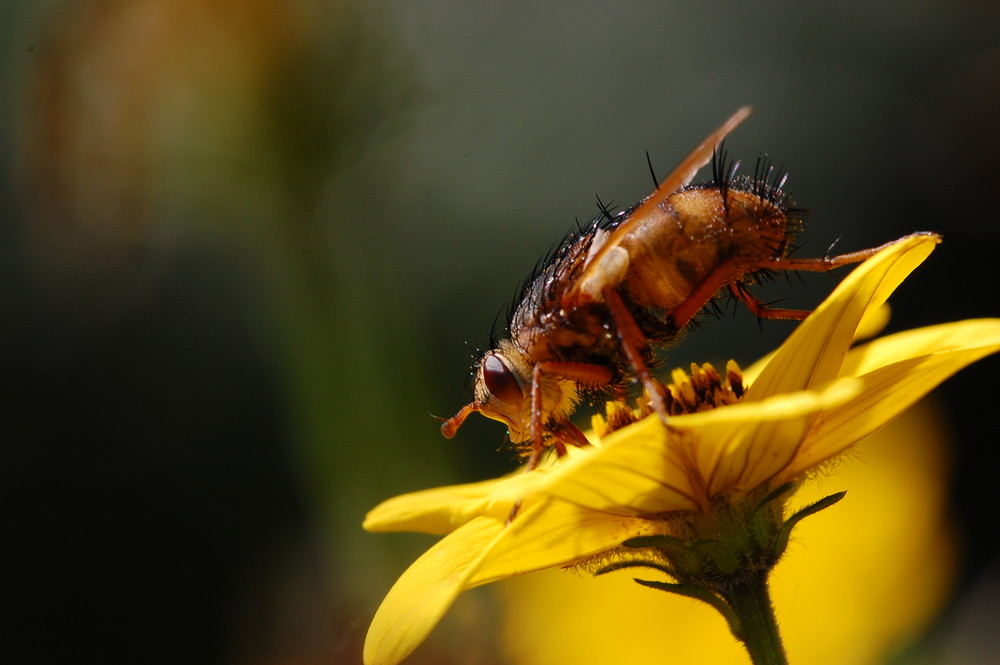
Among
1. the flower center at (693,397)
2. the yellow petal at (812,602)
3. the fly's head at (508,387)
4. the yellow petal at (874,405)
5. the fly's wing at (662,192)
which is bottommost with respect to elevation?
the yellow petal at (812,602)

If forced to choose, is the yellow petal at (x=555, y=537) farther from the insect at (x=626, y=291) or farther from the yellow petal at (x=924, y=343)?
the yellow petal at (x=924, y=343)

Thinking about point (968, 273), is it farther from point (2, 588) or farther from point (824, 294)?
point (2, 588)

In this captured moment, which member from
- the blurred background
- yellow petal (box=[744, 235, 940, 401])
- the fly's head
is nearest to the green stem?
yellow petal (box=[744, 235, 940, 401])

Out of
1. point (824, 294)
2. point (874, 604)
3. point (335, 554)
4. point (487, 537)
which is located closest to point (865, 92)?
point (824, 294)

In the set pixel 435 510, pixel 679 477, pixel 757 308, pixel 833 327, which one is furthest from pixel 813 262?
pixel 435 510

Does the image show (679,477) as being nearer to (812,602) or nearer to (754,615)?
(754,615)

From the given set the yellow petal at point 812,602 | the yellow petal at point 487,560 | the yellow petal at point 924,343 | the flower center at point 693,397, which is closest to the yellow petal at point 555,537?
the yellow petal at point 487,560

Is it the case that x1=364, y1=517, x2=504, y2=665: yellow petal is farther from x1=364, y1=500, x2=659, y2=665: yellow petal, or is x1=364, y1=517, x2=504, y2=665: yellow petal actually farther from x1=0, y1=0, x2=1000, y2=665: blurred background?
x1=0, y1=0, x2=1000, y2=665: blurred background
